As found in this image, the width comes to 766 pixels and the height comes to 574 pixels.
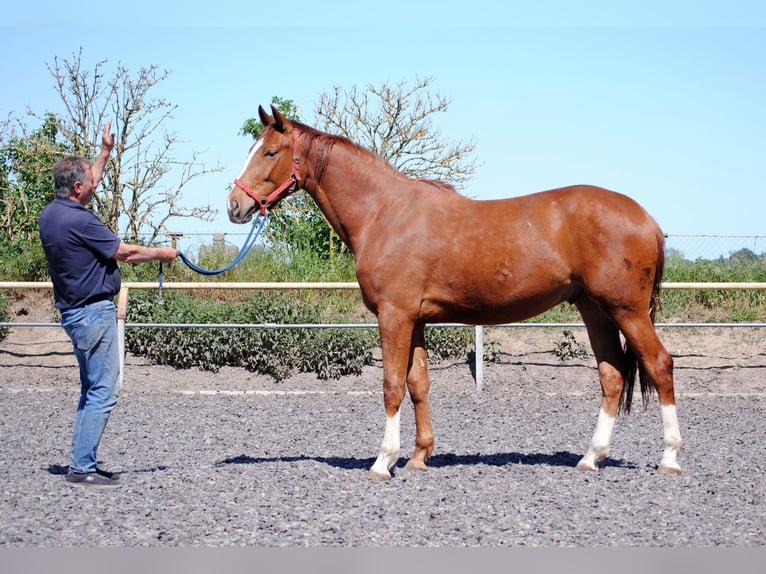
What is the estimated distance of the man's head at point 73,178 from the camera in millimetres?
4848

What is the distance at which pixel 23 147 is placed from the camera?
1511 centimetres

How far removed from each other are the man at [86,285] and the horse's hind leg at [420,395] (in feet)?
5.63

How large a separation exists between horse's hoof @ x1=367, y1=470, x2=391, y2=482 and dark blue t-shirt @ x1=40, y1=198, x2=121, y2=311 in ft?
A: 6.56

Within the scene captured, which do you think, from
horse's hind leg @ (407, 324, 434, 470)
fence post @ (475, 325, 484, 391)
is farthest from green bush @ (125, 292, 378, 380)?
horse's hind leg @ (407, 324, 434, 470)

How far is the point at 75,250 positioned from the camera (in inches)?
187

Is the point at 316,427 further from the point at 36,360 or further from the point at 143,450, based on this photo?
the point at 36,360

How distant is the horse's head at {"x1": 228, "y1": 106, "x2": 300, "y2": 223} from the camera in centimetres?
536

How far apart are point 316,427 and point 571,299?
2.90m

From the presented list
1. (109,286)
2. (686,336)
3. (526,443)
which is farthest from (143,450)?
(686,336)

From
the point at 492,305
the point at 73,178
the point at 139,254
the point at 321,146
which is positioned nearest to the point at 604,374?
the point at 492,305

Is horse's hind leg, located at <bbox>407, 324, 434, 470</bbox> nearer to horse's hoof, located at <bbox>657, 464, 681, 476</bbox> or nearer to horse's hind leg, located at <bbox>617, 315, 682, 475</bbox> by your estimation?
horse's hind leg, located at <bbox>617, 315, 682, 475</bbox>

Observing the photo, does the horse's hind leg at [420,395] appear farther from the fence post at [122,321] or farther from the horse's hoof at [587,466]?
the fence post at [122,321]

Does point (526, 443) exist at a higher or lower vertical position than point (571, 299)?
lower

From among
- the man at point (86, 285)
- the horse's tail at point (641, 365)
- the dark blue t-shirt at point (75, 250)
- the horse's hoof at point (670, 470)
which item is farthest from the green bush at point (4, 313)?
the horse's hoof at point (670, 470)
